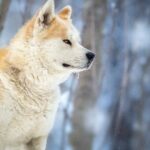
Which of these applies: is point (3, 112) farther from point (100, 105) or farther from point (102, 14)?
point (100, 105)

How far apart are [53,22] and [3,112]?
2.11 feet

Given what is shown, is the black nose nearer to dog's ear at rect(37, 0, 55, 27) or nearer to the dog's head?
the dog's head

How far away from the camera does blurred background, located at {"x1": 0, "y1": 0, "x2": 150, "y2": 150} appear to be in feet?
24.2

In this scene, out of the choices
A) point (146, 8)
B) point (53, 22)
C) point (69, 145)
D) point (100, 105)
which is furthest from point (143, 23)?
point (53, 22)

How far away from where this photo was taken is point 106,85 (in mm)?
8539

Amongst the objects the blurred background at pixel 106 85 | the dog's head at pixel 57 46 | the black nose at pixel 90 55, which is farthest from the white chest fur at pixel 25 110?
the blurred background at pixel 106 85

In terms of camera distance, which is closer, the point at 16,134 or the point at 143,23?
the point at 16,134

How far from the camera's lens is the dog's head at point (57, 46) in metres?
3.76

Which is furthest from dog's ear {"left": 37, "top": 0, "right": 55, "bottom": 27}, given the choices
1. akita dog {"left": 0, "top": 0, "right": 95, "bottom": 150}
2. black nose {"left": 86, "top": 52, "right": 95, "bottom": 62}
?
black nose {"left": 86, "top": 52, "right": 95, "bottom": 62}

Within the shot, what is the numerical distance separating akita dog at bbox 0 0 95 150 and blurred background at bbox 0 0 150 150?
2.71 metres

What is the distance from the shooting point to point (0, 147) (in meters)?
3.73

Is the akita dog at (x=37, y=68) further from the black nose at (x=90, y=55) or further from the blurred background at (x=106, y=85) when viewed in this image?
the blurred background at (x=106, y=85)

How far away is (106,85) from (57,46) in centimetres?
482

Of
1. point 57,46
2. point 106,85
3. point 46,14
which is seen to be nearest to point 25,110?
point 57,46
